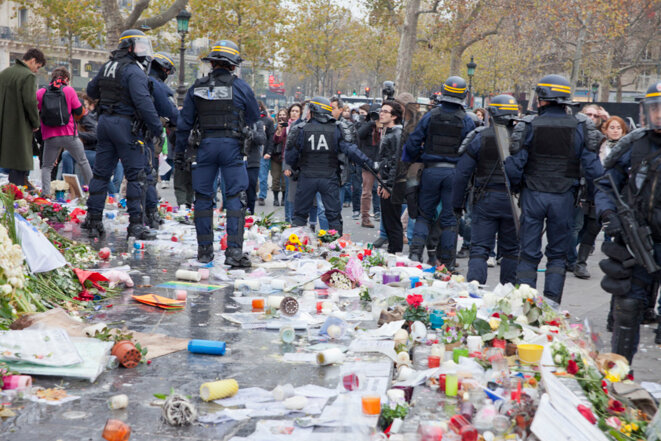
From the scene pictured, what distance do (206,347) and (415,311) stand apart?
5.52 ft

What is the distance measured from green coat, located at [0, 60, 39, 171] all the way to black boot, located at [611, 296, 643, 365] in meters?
8.23

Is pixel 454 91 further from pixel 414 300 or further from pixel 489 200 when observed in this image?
pixel 414 300

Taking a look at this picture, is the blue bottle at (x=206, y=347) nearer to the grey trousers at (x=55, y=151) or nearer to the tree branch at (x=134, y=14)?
the grey trousers at (x=55, y=151)

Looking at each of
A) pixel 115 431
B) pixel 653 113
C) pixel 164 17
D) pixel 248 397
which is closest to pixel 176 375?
pixel 248 397

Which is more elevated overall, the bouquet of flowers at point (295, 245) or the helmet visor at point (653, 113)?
the helmet visor at point (653, 113)

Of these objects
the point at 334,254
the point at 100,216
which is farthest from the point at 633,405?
the point at 100,216

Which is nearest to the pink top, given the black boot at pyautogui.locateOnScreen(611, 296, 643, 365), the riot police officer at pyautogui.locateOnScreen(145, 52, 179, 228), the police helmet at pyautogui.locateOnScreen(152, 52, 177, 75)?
the riot police officer at pyautogui.locateOnScreen(145, 52, 179, 228)

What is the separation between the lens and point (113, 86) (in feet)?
29.7

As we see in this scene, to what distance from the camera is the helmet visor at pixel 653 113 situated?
5441 millimetres

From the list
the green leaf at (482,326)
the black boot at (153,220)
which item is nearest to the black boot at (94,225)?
the black boot at (153,220)

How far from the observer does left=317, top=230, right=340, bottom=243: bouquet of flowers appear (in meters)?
9.73

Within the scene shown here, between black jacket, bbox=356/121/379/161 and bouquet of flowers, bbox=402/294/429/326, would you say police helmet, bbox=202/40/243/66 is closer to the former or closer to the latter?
bouquet of flowers, bbox=402/294/429/326

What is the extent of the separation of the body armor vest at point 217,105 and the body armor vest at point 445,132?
2.34m

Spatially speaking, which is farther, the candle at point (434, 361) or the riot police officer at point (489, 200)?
the riot police officer at point (489, 200)
